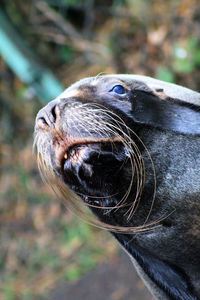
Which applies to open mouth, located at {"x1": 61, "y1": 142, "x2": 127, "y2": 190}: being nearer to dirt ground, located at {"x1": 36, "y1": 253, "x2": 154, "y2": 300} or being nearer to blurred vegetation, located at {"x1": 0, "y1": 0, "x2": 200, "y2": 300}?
dirt ground, located at {"x1": 36, "y1": 253, "x2": 154, "y2": 300}

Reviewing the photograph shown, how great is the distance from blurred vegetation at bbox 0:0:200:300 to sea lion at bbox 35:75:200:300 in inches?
129

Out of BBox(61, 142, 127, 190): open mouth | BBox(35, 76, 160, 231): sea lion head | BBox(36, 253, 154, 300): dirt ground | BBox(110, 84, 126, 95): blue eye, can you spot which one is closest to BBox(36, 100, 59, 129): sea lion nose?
BBox(35, 76, 160, 231): sea lion head

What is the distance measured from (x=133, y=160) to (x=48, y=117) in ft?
1.32

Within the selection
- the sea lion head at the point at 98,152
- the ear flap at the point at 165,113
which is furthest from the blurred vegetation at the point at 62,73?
the sea lion head at the point at 98,152

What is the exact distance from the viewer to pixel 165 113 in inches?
90.0

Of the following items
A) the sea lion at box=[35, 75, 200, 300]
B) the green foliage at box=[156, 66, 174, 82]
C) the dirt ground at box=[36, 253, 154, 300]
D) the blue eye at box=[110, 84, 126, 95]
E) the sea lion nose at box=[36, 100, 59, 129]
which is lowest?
the dirt ground at box=[36, 253, 154, 300]

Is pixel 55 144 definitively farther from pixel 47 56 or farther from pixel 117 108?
pixel 47 56

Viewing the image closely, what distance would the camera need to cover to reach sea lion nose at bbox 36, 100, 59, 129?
215 centimetres

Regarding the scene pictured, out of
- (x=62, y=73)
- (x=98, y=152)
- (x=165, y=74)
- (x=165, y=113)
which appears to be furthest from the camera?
(x=62, y=73)

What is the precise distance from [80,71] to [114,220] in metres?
4.57

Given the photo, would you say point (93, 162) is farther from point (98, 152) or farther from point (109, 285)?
point (109, 285)

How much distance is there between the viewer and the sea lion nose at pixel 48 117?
2.15 m

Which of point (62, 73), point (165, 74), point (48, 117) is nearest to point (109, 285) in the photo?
point (165, 74)

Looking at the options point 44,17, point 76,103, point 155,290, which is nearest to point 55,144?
point 76,103
